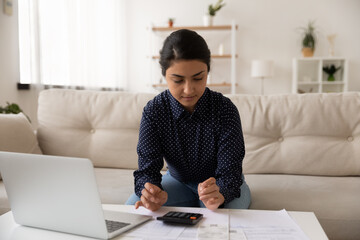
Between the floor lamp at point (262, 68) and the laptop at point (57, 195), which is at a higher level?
A: the floor lamp at point (262, 68)

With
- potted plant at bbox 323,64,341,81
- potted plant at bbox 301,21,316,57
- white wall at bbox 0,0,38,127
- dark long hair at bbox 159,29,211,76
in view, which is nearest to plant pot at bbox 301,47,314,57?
potted plant at bbox 301,21,316,57

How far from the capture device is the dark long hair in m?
1.03

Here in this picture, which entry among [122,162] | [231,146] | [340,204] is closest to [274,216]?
[231,146]

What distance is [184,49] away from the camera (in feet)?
3.38

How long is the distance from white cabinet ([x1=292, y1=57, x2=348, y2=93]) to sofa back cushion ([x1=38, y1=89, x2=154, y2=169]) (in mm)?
3734

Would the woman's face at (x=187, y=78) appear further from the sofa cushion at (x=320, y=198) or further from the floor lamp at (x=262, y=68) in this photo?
the floor lamp at (x=262, y=68)

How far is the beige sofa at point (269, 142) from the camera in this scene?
1393 mm

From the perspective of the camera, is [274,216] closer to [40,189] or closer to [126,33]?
[40,189]

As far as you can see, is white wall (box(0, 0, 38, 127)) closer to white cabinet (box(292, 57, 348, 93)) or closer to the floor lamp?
the floor lamp

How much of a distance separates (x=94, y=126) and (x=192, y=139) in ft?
2.79

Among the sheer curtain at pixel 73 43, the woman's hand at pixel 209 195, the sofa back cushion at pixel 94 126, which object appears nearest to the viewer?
the woman's hand at pixel 209 195

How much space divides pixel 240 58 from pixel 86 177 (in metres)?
4.95

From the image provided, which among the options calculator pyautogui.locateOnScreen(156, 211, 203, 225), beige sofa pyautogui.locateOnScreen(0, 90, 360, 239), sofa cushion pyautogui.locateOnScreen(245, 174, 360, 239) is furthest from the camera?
beige sofa pyautogui.locateOnScreen(0, 90, 360, 239)

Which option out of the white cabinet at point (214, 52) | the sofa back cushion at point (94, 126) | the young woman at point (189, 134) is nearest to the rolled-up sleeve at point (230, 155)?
the young woman at point (189, 134)
